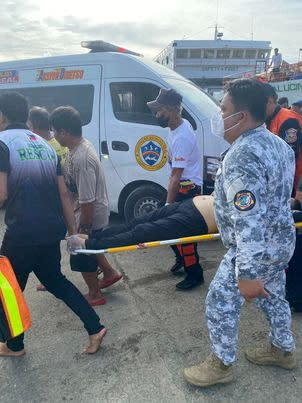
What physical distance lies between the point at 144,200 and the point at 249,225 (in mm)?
2893

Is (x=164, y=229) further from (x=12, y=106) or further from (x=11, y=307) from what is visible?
(x=12, y=106)

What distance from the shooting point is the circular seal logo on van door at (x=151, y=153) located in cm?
421

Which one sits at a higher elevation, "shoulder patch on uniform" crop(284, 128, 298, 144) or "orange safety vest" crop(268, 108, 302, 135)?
"orange safety vest" crop(268, 108, 302, 135)

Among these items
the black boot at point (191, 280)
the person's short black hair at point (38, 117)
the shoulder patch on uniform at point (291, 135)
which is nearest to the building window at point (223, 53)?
the shoulder patch on uniform at point (291, 135)

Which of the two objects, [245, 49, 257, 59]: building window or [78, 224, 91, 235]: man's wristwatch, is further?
[245, 49, 257, 59]: building window

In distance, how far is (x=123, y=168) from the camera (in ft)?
14.6

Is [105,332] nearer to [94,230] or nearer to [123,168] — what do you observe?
[94,230]

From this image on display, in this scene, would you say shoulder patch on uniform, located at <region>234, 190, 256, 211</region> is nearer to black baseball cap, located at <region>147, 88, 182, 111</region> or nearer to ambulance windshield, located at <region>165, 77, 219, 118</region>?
black baseball cap, located at <region>147, 88, 182, 111</region>

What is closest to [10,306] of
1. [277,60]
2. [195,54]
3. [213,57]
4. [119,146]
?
[119,146]

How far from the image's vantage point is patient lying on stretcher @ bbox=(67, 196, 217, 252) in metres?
2.47

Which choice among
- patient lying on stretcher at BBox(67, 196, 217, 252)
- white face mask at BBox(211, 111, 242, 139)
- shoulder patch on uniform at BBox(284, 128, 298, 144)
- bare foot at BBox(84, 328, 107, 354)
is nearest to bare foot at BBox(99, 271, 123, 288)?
patient lying on stretcher at BBox(67, 196, 217, 252)

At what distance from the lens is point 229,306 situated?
1.94m

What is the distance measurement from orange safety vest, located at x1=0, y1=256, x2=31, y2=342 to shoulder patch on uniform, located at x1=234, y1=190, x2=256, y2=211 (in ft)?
4.49

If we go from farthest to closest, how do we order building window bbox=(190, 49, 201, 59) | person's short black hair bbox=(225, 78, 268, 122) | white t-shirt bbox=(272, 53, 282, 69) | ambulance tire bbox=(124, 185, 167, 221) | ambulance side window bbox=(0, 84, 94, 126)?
building window bbox=(190, 49, 201, 59) → white t-shirt bbox=(272, 53, 282, 69) → ambulance side window bbox=(0, 84, 94, 126) → ambulance tire bbox=(124, 185, 167, 221) → person's short black hair bbox=(225, 78, 268, 122)
